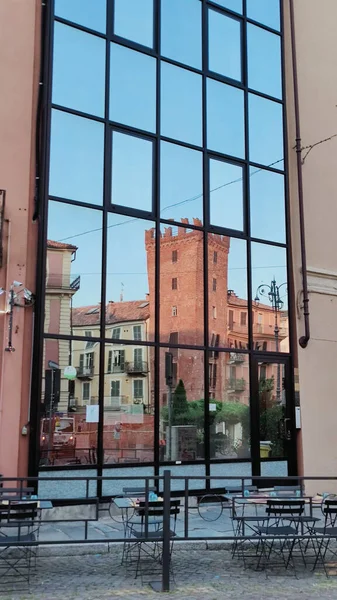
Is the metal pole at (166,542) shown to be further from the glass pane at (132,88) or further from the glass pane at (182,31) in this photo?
the glass pane at (182,31)

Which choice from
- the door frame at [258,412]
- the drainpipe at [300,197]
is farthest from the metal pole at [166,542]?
the drainpipe at [300,197]

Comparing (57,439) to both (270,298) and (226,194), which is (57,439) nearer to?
(270,298)

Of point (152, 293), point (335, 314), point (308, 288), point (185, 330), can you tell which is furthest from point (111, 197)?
point (335, 314)

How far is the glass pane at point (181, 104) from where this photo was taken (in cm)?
1141

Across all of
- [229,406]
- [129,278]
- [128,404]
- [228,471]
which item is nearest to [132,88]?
[129,278]

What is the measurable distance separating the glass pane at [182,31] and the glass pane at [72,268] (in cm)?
387

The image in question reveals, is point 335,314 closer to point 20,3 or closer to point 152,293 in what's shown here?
point 152,293

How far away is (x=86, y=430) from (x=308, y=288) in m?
5.83

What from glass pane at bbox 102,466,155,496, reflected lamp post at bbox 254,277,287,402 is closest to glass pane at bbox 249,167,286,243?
reflected lamp post at bbox 254,277,287,402

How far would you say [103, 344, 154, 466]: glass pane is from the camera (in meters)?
9.93

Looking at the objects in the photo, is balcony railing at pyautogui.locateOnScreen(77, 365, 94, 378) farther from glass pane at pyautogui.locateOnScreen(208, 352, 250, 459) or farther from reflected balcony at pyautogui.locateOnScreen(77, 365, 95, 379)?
glass pane at pyautogui.locateOnScreen(208, 352, 250, 459)

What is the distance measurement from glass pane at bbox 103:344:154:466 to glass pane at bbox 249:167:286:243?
11.9 feet

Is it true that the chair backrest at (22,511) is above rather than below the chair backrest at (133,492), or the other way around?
above

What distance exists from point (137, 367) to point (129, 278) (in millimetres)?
1600
